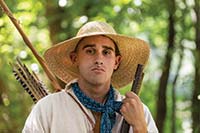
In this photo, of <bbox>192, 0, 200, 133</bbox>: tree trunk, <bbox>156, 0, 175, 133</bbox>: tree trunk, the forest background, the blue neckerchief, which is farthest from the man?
<bbox>156, 0, 175, 133</bbox>: tree trunk

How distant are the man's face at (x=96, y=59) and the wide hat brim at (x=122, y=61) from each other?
15cm

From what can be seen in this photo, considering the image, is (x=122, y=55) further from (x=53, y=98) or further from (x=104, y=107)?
(x=53, y=98)

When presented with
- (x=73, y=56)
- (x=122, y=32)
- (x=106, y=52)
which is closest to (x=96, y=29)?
(x=106, y=52)

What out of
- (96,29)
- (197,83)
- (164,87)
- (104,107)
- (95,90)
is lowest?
(197,83)

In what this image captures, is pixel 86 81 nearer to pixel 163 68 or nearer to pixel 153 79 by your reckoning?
pixel 163 68

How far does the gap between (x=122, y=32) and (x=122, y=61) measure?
10.2 ft

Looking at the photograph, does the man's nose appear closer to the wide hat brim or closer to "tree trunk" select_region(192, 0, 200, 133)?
the wide hat brim

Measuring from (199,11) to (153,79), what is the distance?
9.74 ft

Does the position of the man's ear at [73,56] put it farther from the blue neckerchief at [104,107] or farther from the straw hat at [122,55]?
the blue neckerchief at [104,107]

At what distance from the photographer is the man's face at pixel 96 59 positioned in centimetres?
379

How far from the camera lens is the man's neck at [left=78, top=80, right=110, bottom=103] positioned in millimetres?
3888

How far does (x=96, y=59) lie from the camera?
3.79 m

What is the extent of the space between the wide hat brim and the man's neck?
0.85 feet

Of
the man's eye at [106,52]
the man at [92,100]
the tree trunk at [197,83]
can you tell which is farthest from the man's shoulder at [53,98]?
the tree trunk at [197,83]
